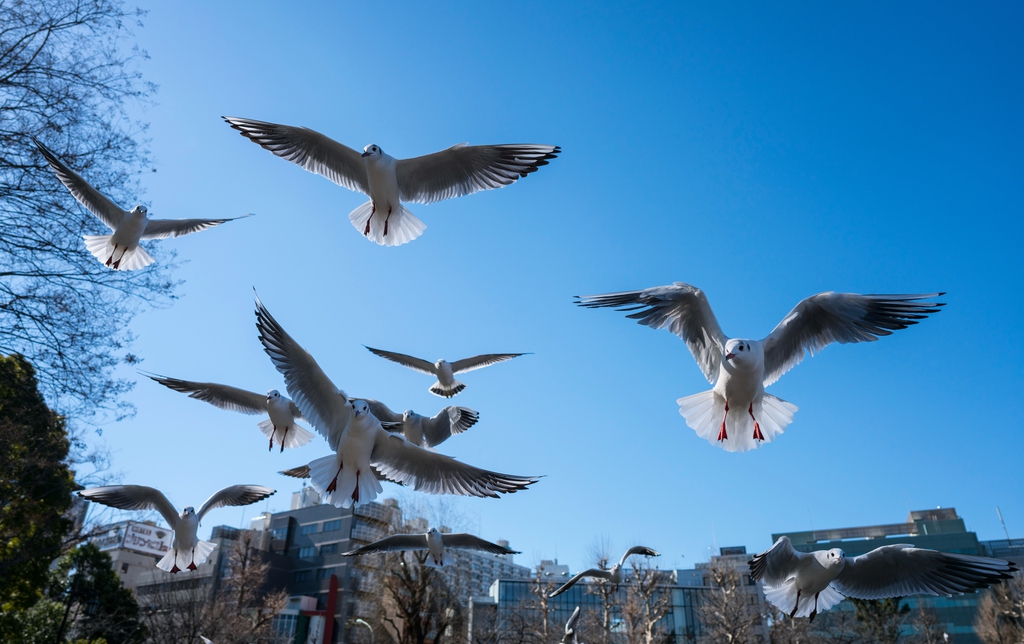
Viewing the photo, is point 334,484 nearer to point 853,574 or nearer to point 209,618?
point 853,574

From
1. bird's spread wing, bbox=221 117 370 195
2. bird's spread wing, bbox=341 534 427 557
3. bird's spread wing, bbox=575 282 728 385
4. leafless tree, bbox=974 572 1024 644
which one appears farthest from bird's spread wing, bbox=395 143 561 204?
leafless tree, bbox=974 572 1024 644

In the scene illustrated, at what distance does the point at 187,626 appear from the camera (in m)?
18.5

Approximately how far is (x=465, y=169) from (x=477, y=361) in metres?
6.06

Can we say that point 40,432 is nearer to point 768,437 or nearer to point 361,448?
point 361,448

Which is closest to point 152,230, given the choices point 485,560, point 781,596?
point 781,596

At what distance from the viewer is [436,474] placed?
713 cm

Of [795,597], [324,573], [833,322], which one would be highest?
[833,322]

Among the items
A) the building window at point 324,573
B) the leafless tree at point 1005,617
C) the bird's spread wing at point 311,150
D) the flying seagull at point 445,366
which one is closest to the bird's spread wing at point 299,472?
the flying seagull at point 445,366

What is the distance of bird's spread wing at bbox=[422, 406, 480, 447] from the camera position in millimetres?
11004

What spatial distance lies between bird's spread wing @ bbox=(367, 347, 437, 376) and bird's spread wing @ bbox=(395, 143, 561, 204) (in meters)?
5.11

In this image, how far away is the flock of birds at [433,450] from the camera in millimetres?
6352

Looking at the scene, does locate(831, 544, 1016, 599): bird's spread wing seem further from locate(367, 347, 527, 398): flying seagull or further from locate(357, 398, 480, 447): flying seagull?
locate(367, 347, 527, 398): flying seagull

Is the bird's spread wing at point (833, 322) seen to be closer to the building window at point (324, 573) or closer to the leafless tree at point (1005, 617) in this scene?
the leafless tree at point (1005, 617)

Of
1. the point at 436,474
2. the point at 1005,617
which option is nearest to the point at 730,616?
the point at 1005,617
